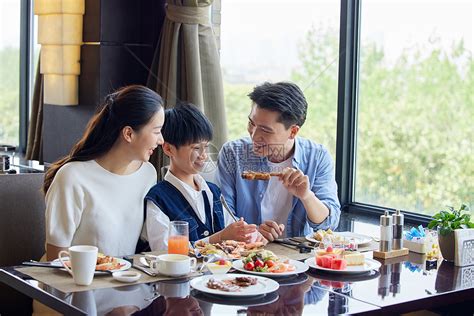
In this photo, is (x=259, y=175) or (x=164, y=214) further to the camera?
(x=259, y=175)

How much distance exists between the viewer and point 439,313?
261 centimetres

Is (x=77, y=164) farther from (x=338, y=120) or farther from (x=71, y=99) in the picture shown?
(x=71, y=99)

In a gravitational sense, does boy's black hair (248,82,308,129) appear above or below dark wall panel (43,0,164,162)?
below

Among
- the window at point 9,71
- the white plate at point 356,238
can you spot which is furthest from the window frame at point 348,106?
the window at point 9,71

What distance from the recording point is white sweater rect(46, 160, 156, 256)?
2.62 metres

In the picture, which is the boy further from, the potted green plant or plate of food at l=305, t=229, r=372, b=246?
the potted green plant

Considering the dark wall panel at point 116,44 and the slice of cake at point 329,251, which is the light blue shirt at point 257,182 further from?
the dark wall panel at point 116,44

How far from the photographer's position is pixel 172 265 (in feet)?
7.39

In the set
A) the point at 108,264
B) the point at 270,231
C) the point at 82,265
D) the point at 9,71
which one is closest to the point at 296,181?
the point at 270,231

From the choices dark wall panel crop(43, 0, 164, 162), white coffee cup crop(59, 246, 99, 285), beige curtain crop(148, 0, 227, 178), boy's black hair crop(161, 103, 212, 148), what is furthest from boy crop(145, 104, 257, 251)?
dark wall panel crop(43, 0, 164, 162)

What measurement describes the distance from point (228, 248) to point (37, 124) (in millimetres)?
2789

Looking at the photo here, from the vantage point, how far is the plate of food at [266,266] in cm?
232

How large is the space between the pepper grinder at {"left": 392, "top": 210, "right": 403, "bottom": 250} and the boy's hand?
0.46m

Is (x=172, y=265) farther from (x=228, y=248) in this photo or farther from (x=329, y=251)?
(x=329, y=251)
